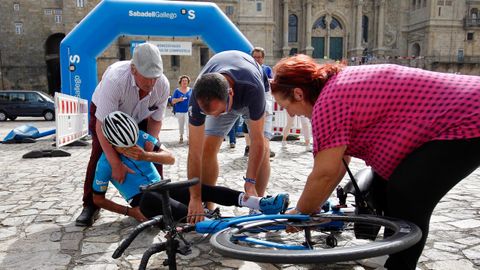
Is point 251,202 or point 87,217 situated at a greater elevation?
point 251,202

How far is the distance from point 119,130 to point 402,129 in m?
2.13

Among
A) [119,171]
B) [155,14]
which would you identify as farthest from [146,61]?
[155,14]

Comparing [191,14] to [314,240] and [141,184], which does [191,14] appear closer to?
[141,184]

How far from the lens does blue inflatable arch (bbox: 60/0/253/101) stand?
1087cm

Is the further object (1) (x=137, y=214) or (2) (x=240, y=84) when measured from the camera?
(1) (x=137, y=214)

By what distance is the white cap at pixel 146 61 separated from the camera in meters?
3.32

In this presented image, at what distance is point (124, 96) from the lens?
365cm

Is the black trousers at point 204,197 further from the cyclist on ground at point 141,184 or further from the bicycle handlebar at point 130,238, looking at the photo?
the bicycle handlebar at point 130,238

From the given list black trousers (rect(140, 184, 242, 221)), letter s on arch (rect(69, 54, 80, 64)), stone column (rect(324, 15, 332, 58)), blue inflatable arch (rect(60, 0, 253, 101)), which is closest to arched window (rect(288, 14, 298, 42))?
stone column (rect(324, 15, 332, 58))

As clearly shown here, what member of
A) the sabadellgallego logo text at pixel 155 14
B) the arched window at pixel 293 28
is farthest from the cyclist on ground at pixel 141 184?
the arched window at pixel 293 28

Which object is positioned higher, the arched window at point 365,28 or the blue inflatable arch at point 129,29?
the arched window at point 365,28

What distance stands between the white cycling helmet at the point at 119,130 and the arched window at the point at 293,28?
53.7 m

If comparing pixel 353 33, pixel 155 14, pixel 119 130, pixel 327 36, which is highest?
pixel 353 33

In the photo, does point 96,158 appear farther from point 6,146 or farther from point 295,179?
point 6,146
